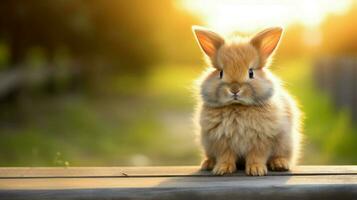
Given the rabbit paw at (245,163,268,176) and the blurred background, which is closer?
the rabbit paw at (245,163,268,176)

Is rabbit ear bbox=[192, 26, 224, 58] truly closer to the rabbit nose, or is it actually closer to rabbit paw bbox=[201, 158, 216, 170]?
the rabbit nose

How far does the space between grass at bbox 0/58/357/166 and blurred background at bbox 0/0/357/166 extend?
2cm

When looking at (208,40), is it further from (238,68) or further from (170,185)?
(170,185)

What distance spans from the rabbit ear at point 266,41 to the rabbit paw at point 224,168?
2.07 feet

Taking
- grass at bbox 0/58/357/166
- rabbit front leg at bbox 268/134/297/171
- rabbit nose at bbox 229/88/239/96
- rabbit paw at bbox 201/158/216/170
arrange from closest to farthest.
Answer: rabbit nose at bbox 229/88/239/96 < rabbit front leg at bbox 268/134/297/171 < rabbit paw at bbox 201/158/216/170 < grass at bbox 0/58/357/166

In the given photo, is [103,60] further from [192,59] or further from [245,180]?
[192,59]

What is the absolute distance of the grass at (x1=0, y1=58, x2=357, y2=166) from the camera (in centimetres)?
995

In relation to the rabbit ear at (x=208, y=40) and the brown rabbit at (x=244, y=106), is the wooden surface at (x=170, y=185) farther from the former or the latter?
the rabbit ear at (x=208, y=40)

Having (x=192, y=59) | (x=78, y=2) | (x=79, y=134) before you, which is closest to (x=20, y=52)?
(x=78, y=2)

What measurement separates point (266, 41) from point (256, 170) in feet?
→ 2.33

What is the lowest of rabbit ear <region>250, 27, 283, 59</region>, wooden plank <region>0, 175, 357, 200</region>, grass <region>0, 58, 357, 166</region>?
grass <region>0, 58, 357, 166</region>

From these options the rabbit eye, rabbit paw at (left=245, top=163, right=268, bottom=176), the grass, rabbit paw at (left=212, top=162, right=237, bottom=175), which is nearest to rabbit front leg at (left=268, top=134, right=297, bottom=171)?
rabbit paw at (left=245, top=163, right=268, bottom=176)

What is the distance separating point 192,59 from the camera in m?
53.8

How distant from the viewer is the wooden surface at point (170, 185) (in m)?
3.26
